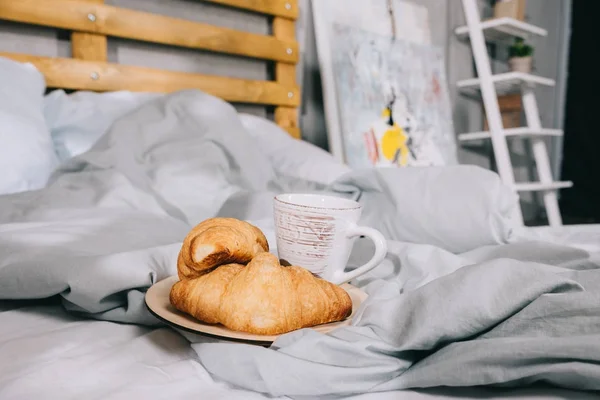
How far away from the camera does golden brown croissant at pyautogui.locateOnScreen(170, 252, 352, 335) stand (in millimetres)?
378

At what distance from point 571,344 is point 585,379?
0.08 ft

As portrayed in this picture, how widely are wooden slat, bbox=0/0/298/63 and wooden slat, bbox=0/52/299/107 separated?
9 centimetres

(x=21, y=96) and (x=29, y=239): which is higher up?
(x=21, y=96)

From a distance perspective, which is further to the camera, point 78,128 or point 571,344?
point 78,128

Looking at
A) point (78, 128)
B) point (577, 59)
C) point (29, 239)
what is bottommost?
point (29, 239)

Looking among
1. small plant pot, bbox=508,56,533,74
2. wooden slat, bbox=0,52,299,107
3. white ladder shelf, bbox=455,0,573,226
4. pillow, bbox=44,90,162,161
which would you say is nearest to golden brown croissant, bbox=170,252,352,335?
pillow, bbox=44,90,162,161

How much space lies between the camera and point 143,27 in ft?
4.45

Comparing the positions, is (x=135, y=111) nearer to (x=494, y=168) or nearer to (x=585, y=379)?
(x=585, y=379)

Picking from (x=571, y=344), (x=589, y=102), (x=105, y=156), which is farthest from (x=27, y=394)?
(x=589, y=102)

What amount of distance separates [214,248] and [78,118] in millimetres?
813

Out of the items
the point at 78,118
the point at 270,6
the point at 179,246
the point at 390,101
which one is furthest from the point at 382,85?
the point at 179,246

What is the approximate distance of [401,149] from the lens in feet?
6.19

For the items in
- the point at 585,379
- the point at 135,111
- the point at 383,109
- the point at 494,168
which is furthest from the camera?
the point at 494,168

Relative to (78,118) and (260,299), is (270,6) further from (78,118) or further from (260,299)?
(260,299)
